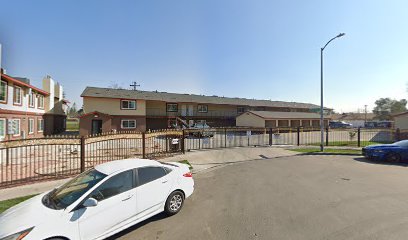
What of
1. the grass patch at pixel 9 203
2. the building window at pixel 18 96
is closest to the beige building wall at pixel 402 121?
the grass patch at pixel 9 203

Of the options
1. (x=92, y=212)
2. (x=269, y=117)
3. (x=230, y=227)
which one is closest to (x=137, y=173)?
(x=92, y=212)

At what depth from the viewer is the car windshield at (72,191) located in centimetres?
366

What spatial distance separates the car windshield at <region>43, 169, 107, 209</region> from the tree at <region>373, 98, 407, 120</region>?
9097cm

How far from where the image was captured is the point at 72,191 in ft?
13.1

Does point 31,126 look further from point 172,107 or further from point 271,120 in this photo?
point 271,120

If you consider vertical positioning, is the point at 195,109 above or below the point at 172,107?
below

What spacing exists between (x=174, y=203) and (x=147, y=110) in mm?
29044

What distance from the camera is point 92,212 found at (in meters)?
3.63

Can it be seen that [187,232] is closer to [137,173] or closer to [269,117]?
[137,173]

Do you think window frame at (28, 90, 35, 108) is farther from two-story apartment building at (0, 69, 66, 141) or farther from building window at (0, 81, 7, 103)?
building window at (0, 81, 7, 103)

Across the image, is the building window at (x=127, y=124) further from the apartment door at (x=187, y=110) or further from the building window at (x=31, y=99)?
the building window at (x=31, y=99)

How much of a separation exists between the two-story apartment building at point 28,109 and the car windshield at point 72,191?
18.5 meters

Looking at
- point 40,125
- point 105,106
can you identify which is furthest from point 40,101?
point 105,106

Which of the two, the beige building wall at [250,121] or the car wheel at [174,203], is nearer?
the car wheel at [174,203]
